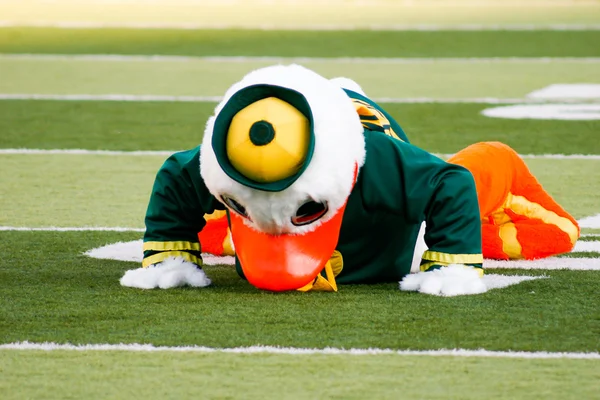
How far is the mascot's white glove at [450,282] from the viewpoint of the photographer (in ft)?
11.7

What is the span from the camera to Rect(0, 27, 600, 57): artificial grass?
1121 cm

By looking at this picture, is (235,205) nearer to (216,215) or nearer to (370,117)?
(370,117)

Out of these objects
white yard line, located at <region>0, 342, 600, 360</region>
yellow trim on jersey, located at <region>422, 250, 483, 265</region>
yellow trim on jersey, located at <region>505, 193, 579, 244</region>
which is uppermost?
yellow trim on jersey, located at <region>505, 193, 579, 244</region>

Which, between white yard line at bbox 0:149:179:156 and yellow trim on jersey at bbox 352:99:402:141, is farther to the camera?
white yard line at bbox 0:149:179:156

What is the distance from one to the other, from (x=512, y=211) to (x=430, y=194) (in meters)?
0.77

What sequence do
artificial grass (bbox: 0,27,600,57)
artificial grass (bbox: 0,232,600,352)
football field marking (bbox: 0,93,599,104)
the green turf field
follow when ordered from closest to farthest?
1. the green turf field
2. artificial grass (bbox: 0,232,600,352)
3. football field marking (bbox: 0,93,599,104)
4. artificial grass (bbox: 0,27,600,57)

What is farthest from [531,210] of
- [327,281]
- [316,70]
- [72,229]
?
[316,70]

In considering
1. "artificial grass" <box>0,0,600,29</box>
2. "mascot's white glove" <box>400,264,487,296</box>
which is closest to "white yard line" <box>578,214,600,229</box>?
"mascot's white glove" <box>400,264,487,296</box>

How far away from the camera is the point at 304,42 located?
472 inches

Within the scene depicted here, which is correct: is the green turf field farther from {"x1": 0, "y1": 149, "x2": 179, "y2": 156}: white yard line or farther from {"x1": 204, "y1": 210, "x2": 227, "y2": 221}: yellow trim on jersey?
{"x1": 204, "y1": 210, "x2": 227, "y2": 221}: yellow trim on jersey

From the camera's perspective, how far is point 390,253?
379 cm

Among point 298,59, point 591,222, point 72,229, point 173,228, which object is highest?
point 298,59

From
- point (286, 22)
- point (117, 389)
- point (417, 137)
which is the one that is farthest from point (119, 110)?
point (286, 22)

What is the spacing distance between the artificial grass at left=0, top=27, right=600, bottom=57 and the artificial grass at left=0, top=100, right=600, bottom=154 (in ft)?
10.0
